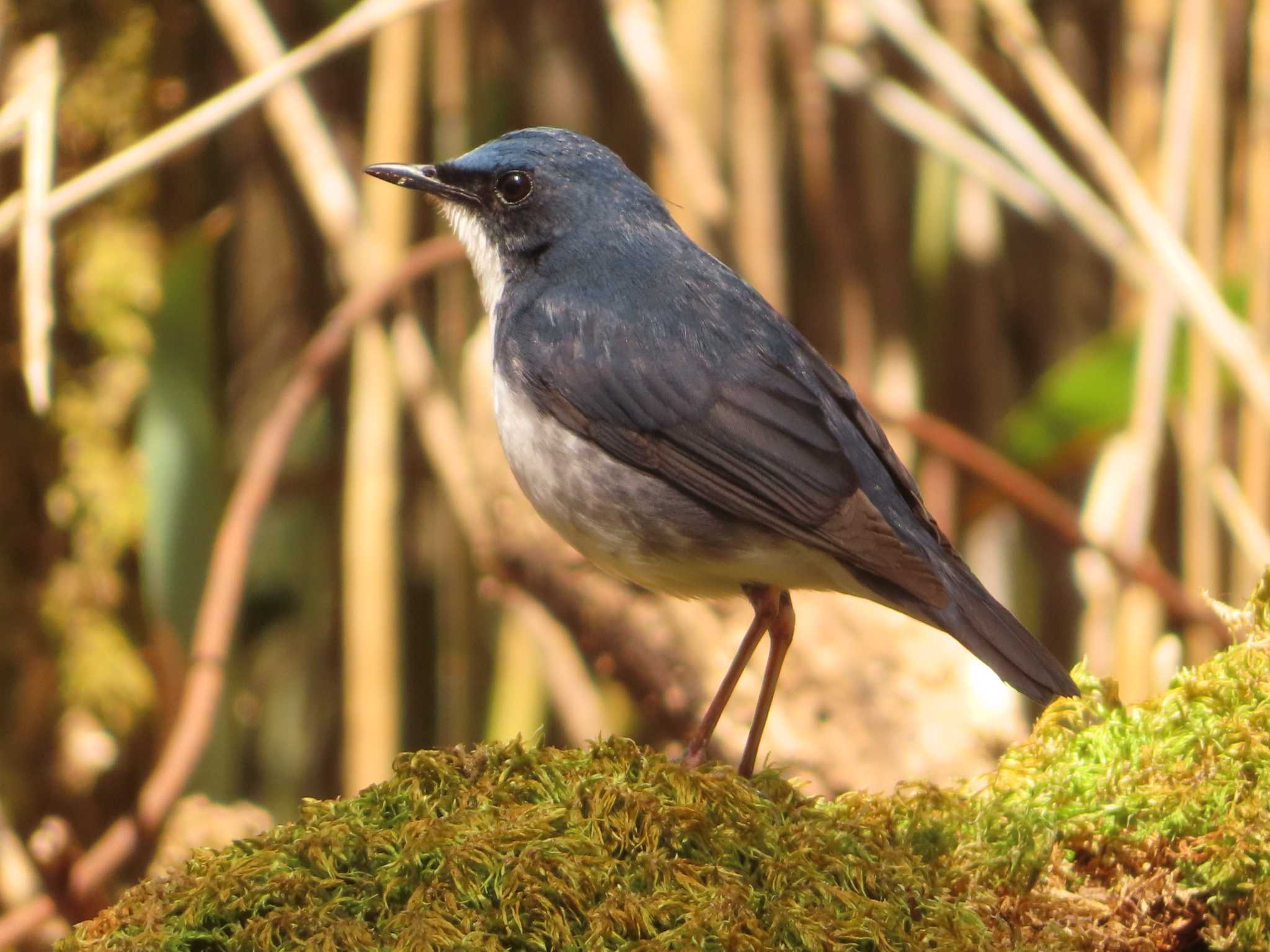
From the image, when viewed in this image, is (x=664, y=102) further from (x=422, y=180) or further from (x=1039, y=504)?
(x=1039, y=504)

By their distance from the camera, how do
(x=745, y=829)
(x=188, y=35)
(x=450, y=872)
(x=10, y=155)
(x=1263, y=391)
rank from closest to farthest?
(x=450, y=872), (x=745, y=829), (x=1263, y=391), (x=10, y=155), (x=188, y=35)

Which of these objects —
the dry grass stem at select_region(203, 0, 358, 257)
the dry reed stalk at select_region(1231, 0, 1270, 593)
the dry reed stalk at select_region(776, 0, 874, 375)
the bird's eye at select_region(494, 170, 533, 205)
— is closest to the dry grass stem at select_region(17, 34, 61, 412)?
the dry grass stem at select_region(203, 0, 358, 257)

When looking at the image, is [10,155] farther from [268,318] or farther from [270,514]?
[270,514]

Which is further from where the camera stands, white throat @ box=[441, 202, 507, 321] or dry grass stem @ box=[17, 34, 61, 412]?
white throat @ box=[441, 202, 507, 321]

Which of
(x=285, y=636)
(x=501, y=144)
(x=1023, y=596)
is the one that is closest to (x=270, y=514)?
(x=285, y=636)

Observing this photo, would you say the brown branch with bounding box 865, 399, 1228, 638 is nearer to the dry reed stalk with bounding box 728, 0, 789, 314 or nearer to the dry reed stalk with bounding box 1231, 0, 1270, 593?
the dry reed stalk with bounding box 1231, 0, 1270, 593

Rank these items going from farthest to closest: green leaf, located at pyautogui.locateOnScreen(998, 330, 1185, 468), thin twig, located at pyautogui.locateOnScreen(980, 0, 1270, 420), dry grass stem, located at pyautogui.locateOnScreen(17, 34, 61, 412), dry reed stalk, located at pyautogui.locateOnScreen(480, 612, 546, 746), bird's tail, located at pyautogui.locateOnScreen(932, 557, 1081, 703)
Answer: dry reed stalk, located at pyautogui.locateOnScreen(480, 612, 546, 746) < green leaf, located at pyautogui.locateOnScreen(998, 330, 1185, 468) < thin twig, located at pyautogui.locateOnScreen(980, 0, 1270, 420) < dry grass stem, located at pyautogui.locateOnScreen(17, 34, 61, 412) < bird's tail, located at pyautogui.locateOnScreen(932, 557, 1081, 703)
